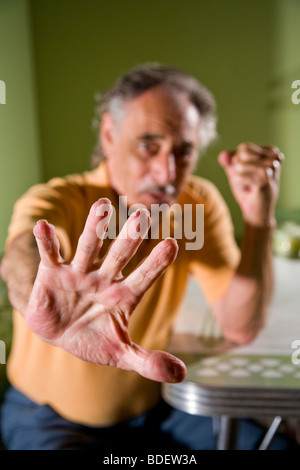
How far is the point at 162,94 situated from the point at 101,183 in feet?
0.51

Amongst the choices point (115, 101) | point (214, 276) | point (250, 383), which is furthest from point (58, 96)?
point (250, 383)

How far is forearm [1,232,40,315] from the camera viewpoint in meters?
0.40

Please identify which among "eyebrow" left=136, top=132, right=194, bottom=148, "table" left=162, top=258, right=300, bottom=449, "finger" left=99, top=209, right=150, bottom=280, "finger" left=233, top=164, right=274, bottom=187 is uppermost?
"eyebrow" left=136, top=132, right=194, bottom=148

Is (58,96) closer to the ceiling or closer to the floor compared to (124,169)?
closer to the ceiling

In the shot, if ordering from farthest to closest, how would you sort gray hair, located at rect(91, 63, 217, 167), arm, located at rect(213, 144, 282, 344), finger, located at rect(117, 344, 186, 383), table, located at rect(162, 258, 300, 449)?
gray hair, located at rect(91, 63, 217, 167) < arm, located at rect(213, 144, 282, 344) < table, located at rect(162, 258, 300, 449) < finger, located at rect(117, 344, 186, 383)

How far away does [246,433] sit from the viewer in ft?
2.21

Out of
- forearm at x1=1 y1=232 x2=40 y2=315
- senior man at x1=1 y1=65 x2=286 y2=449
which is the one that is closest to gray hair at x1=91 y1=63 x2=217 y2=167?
senior man at x1=1 y1=65 x2=286 y2=449

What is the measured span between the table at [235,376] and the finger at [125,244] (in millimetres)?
184

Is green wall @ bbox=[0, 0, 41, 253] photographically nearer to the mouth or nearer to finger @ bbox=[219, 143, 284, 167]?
the mouth

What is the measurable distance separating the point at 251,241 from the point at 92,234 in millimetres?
369

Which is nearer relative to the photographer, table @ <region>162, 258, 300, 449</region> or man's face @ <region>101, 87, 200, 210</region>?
table @ <region>162, 258, 300, 449</region>

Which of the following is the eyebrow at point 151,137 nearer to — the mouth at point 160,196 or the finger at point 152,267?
the mouth at point 160,196

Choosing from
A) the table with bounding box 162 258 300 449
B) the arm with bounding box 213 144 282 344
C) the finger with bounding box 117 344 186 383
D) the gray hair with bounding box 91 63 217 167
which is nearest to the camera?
the finger with bounding box 117 344 186 383
